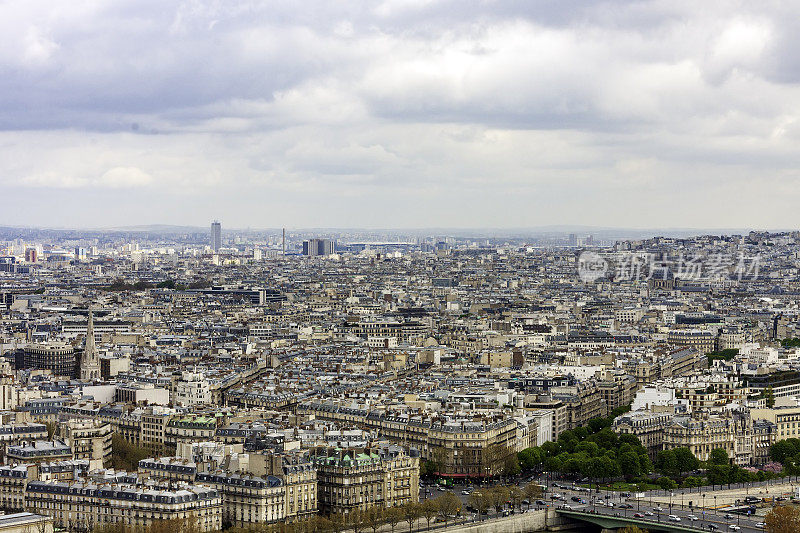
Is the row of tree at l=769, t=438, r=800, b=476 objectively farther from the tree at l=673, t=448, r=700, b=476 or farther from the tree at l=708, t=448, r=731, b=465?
the tree at l=673, t=448, r=700, b=476

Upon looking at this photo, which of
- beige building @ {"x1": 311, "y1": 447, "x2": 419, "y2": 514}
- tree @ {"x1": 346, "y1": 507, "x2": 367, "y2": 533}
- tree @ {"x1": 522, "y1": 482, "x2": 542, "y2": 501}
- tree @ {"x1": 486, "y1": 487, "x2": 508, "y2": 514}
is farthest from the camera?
tree @ {"x1": 522, "y1": 482, "x2": 542, "y2": 501}

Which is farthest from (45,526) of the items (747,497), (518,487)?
(747,497)

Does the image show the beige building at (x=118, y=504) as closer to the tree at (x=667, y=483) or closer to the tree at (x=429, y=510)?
the tree at (x=429, y=510)

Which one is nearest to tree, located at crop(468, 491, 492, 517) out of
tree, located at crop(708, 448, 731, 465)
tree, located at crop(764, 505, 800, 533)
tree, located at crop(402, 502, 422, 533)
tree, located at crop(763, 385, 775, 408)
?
tree, located at crop(402, 502, 422, 533)

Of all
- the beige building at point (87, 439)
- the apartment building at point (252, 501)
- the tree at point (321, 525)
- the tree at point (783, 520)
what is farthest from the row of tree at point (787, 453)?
the beige building at point (87, 439)

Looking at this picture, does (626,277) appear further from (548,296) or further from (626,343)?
(626,343)
